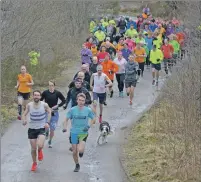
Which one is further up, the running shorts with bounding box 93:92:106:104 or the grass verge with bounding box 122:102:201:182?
the running shorts with bounding box 93:92:106:104

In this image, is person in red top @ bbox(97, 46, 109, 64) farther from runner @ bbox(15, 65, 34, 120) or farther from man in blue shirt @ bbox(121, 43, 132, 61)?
runner @ bbox(15, 65, 34, 120)

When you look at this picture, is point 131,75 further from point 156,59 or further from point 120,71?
point 156,59

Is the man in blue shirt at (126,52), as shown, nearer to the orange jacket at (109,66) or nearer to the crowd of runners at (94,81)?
the crowd of runners at (94,81)

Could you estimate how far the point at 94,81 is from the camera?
18.4 meters

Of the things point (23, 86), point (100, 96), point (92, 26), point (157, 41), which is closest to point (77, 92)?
point (100, 96)

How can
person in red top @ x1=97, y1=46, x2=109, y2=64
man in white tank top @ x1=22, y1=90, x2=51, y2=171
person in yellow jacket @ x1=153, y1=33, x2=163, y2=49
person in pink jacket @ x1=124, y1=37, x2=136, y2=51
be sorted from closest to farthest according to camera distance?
man in white tank top @ x1=22, y1=90, x2=51, y2=171 → person in red top @ x1=97, y1=46, x2=109, y2=64 → person in yellow jacket @ x1=153, y1=33, x2=163, y2=49 → person in pink jacket @ x1=124, y1=37, x2=136, y2=51

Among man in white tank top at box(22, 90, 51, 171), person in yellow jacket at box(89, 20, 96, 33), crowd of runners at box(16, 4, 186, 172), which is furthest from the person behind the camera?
person in yellow jacket at box(89, 20, 96, 33)

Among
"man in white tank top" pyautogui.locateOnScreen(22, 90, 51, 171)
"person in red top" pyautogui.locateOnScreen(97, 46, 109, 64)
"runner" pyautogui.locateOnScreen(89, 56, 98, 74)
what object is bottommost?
"man in white tank top" pyautogui.locateOnScreen(22, 90, 51, 171)

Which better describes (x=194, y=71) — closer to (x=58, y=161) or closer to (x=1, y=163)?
(x=58, y=161)

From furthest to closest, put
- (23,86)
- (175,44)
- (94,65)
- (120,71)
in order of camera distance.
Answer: (175,44) < (94,65) < (120,71) < (23,86)

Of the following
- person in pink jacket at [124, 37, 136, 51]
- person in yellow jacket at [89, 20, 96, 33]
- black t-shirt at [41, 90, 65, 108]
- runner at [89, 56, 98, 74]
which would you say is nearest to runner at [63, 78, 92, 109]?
black t-shirt at [41, 90, 65, 108]

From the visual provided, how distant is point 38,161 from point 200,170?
373cm

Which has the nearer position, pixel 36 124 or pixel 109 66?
pixel 36 124

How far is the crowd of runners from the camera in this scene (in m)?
14.1
